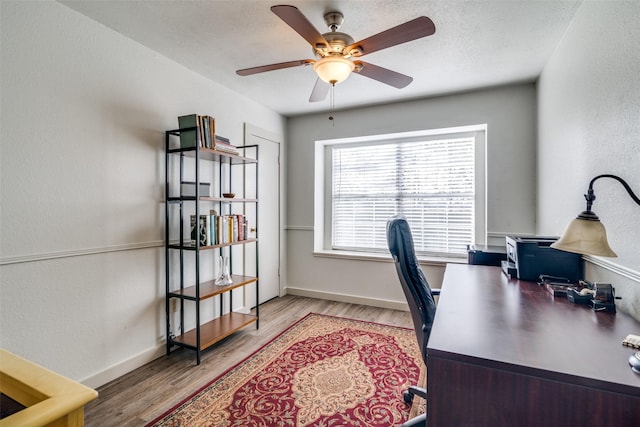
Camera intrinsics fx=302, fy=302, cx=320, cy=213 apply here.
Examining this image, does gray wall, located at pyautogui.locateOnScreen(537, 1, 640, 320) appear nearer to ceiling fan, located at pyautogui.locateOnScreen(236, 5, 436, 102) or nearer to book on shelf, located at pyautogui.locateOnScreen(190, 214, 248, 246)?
ceiling fan, located at pyautogui.locateOnScreen(236, 5, 436, 102)

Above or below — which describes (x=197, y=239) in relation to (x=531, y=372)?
above

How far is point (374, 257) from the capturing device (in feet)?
12.0

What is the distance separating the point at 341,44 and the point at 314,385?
7.12 feet

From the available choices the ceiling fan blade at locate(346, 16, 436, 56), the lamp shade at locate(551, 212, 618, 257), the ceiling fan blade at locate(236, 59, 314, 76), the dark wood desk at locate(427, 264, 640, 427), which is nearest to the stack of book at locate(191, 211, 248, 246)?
the ceiling fan blade at locate(236, 59, 314, 76)

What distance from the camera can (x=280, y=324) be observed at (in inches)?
123

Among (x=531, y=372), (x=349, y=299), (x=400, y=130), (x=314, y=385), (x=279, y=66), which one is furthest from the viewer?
(x=349, y=299)

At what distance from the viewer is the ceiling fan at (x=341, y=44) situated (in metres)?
1.44

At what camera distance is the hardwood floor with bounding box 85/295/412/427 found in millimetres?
1760

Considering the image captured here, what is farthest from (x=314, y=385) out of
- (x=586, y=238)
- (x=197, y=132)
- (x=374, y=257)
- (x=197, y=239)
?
(x=197, y=132)

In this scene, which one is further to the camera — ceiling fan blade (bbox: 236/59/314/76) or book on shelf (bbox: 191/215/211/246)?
book on shelf (bbox: 191/215/211/246)

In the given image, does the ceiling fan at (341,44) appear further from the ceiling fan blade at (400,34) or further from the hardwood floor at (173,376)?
the hardwood floor at (173,376)

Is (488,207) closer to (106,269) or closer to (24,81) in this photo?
(106,269)

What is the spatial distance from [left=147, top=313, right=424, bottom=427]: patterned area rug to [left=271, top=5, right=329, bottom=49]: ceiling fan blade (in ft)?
6.89

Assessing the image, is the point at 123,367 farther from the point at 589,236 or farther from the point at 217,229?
the point at 589,236
